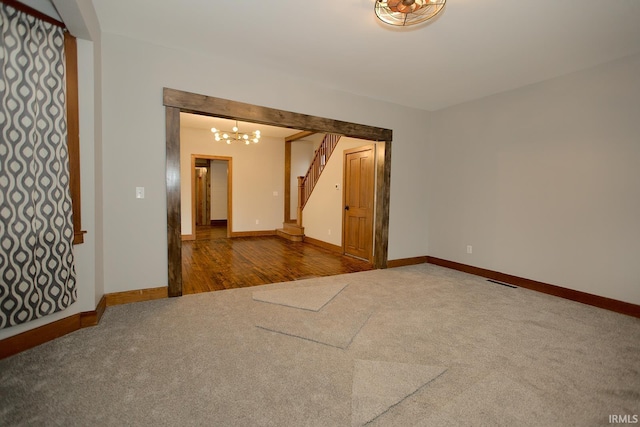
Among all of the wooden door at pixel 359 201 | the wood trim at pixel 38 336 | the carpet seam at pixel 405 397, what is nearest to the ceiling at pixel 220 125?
the wooden door at pixel 359 201

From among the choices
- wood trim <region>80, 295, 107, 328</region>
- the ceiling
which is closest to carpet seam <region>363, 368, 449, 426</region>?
wood trim <region>80, 295, 107, 328</region>

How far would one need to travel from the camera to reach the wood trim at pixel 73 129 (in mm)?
2383

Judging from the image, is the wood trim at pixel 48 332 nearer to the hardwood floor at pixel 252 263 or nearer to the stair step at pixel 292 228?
the hardwood floor at pixel 252 263

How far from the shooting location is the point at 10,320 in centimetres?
204

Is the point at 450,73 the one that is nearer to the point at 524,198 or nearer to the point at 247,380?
the point at 524,198

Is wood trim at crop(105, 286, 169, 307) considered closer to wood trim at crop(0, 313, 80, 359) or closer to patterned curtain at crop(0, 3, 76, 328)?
wood trim at crop(0, 313, 80, 359)

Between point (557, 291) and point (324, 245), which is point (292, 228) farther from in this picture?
point (557, 291)

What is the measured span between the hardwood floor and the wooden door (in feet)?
0.96

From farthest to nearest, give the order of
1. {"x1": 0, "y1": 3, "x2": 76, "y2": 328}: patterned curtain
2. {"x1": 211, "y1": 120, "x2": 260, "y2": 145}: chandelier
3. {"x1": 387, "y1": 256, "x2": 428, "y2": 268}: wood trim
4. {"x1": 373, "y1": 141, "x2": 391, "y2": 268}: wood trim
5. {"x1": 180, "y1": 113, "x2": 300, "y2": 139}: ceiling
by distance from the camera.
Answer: {"x1": 211, "y1": 120, "x2": 260, "y2": 145}: chandelier < {"x1": 180, "y1": 113, "x2": 300, "y2": 139}: ceiling < {"x1": 387, "y1": 256, "x2": 428, "y2": 268}: wood trim < {"x1": 373, "y1": 141, "x2": 391, "y2": 268}: wood trim < {"x1": 0, "y1": 3, "x2": 76, "y2": 328}: patterned curtain

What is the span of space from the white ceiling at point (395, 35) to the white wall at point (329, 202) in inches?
92.9

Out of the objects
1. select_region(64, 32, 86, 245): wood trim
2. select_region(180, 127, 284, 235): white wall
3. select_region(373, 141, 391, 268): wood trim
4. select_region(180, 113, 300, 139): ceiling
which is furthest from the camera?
select_region(180, 127, 284, 235): white wall

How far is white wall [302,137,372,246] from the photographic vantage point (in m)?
6.24

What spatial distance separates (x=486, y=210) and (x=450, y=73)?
2.14 m

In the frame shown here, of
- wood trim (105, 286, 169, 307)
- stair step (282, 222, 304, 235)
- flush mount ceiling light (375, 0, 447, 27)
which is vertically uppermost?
flush mount ceiling light (375, 0, 447, 27)
